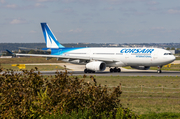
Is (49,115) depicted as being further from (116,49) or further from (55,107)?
(116,49)

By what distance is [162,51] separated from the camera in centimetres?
4709

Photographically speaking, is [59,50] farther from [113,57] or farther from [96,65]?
[113,57]

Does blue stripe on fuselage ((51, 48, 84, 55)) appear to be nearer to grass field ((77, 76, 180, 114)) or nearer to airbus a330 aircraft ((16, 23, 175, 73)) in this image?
airbus a330 aircraft ((16, 23, 175, 73))

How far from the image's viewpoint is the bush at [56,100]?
12148 millimetres

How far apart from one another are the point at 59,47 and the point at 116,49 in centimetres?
1361

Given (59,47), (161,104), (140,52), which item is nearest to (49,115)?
(161,104)

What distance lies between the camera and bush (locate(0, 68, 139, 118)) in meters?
12.1

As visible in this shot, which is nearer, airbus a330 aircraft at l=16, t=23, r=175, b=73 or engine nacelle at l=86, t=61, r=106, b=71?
airbus a330 aircraft at l=16, t=23, r=175, b=73

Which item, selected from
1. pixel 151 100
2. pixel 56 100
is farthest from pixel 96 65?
pixel 56 100
